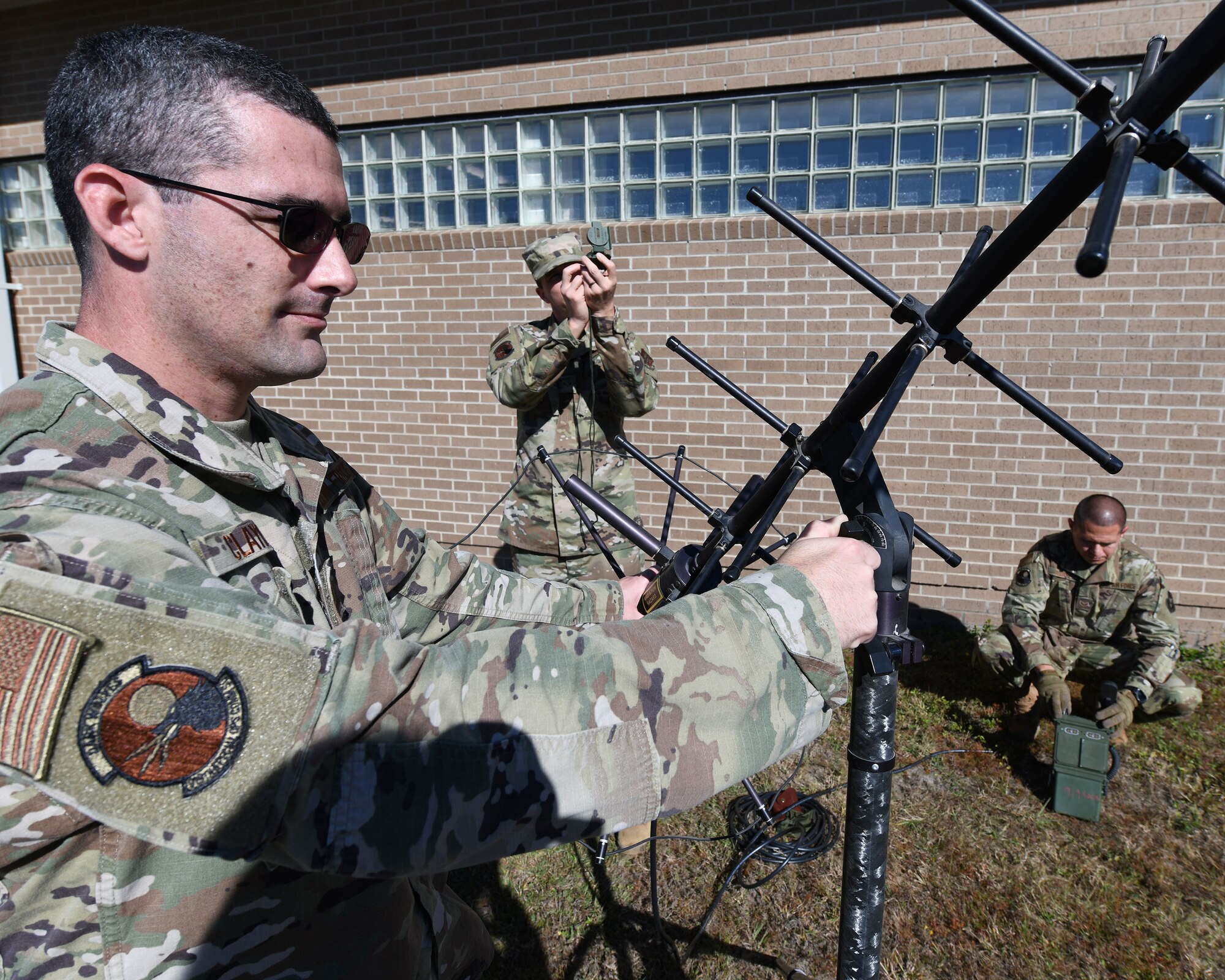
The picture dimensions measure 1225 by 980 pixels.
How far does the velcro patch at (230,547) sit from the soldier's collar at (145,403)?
12 cm

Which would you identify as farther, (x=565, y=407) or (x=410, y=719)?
(x=565, y=407)

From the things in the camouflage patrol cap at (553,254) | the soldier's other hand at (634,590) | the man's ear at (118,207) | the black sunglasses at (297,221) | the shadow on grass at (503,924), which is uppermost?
the camouflage patrol cap at (553,254)

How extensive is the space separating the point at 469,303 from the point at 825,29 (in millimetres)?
3121

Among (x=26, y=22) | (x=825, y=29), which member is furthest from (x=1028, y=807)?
(x=26, y=22)

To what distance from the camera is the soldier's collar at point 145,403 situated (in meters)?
1.08

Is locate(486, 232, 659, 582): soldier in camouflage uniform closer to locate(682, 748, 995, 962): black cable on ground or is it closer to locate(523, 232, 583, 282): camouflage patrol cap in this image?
locate(523, 232, 583, 282): camouflage patrol cap

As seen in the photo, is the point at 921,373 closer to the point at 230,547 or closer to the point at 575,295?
the point at 575,295

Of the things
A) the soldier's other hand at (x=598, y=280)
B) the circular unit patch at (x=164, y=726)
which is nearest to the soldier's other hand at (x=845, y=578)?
the circular unit patch at (x=164, y=726)

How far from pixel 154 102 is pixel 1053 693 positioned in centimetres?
439

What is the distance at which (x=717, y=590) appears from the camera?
1020mm

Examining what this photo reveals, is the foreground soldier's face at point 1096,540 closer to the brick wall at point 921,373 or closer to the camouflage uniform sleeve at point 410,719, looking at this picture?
the brick wall at point 921,373

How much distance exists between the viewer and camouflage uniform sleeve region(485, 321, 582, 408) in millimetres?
3529

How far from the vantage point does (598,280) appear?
3406 millimetres

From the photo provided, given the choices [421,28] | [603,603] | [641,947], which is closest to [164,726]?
[603,603]
